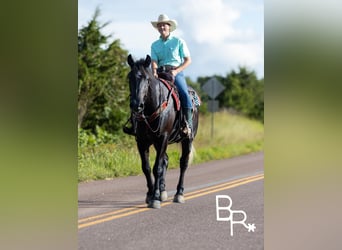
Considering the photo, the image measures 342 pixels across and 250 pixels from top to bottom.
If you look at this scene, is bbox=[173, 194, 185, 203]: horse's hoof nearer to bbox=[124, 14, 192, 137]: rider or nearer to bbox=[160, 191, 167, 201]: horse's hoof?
Result: bbox=[160, 191, 167, 201]: horse's hoof

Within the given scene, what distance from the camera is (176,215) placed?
6.43m

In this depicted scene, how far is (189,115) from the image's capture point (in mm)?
6941

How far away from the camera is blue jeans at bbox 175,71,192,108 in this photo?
21.9ft

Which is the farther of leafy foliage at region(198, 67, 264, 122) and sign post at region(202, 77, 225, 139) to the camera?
leafy foliage at region(198, 67, 264, 122)

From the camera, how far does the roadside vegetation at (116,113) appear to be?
6.62 metres

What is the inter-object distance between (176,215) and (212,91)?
132 centimetres

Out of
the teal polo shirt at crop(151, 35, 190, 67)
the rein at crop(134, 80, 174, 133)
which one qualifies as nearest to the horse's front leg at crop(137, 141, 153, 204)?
the rein at crop(134, 80, 174, 133)

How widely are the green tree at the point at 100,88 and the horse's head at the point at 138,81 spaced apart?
0.47 meters

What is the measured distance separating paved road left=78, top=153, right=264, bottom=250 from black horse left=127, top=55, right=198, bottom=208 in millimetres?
85
